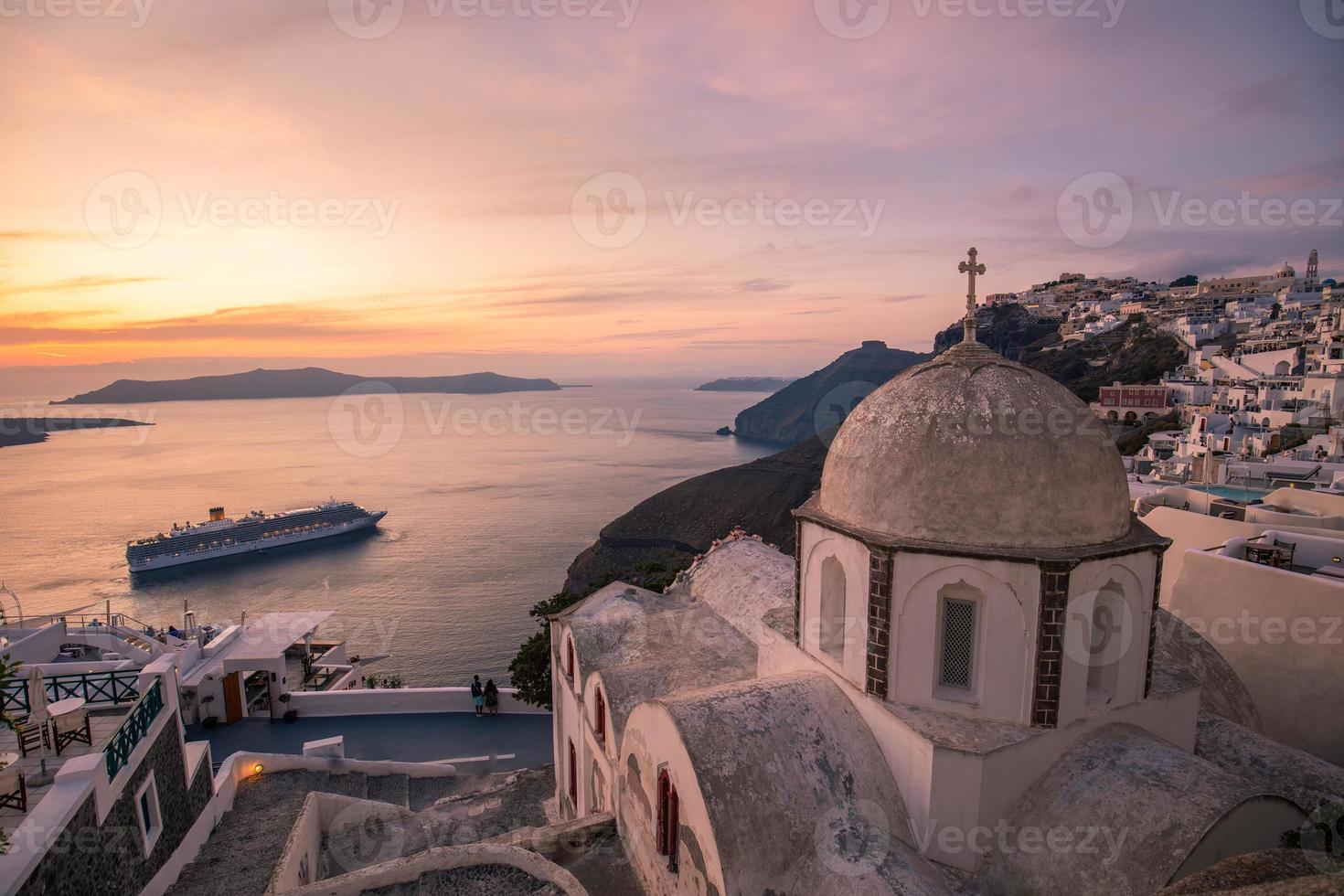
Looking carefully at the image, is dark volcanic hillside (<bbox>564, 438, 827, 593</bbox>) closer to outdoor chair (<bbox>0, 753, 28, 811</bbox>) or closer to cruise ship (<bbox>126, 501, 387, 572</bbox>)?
cruise ship (<bbox>126, 501, 387, 572</bbox>)

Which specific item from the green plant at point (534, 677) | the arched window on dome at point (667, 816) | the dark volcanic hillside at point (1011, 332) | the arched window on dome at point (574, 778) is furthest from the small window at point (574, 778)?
the dark volcanic hillside at point (1011, 332)

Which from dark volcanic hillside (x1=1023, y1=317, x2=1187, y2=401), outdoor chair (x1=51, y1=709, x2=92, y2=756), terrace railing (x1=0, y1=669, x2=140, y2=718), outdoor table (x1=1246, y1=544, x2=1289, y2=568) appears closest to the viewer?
outdoor chair (x1=51, y1=709, x2=92, y2=756)

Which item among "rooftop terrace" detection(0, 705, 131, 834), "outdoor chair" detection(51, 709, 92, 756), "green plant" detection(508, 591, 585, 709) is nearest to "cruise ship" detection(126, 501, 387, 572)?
"green plant" detection(508, 591, 585, 709)

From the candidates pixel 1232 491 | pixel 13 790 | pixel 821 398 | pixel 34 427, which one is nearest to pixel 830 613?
pixel 13 790

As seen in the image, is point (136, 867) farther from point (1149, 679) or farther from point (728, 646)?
point (1149, 679)

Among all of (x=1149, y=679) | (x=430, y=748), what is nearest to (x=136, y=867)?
(x=430, y=748)

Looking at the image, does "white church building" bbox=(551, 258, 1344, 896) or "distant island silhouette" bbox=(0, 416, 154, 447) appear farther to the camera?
"distant island silhouette" bbox=(0, 416, 154, 447)

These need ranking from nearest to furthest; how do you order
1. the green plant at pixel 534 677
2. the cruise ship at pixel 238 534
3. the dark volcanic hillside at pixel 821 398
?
the green plant at pixel 534 677
the cruise ship at pixel 238 534
the dark volcanic hillside at pixel 821 398

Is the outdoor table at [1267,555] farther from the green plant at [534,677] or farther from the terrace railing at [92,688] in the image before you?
the terrace railing at [92,688]
